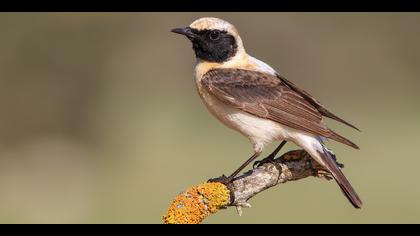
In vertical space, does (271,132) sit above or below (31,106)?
below

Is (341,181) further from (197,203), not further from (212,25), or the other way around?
(212,25)

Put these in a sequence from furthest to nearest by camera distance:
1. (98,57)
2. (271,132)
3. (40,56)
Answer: (98,57), (40,56), (271,132)

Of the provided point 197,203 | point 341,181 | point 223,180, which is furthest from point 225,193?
point 341,181

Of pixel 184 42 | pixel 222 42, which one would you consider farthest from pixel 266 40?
pixel 222 42

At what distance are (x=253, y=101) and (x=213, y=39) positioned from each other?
730 millimetres

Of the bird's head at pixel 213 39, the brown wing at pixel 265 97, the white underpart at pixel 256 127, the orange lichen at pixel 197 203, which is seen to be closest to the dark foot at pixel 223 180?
the orange lichen at pixel 197 203

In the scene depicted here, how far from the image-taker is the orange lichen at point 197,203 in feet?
21.4

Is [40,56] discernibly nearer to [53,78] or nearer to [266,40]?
[53,78]

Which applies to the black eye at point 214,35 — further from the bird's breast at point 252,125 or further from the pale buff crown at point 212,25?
the bird's breast at point 252,125

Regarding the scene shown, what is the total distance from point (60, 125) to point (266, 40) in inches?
192

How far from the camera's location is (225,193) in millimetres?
6801

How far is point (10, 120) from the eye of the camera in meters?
20.0

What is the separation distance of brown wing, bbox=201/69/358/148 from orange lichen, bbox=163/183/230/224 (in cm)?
115

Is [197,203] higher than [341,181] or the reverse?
higher
